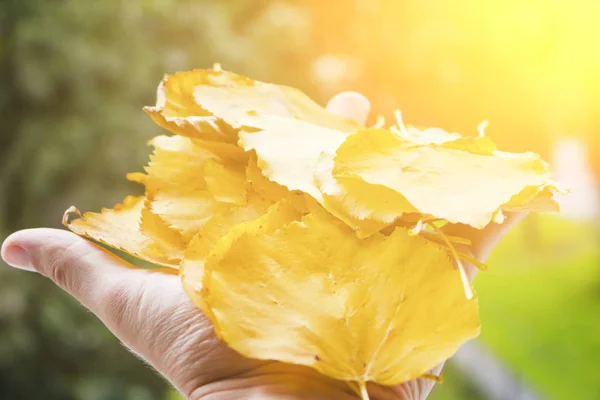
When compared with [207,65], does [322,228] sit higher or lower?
higher

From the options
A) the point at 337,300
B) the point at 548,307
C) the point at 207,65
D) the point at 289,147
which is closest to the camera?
the point at 337,300

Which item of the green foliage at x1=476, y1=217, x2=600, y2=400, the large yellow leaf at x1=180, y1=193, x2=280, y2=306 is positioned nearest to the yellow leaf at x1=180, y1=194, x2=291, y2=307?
the large yellow leaf at x1=180, y1=193, x2=280, y2=306

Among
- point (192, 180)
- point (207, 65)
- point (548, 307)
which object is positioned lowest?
point (548, 307)

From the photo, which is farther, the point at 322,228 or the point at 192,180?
the point at 192,180

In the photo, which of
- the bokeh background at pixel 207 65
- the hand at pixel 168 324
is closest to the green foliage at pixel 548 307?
the bokeh background at pixel 207 65

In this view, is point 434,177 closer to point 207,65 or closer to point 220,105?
point 220,105

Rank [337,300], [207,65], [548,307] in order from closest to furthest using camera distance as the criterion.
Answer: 1. [337,300]
2. [207,65]
3. [548,307]

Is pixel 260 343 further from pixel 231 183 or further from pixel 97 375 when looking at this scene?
pixel 97 375

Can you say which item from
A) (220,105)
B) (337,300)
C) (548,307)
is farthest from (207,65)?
(337,300)
